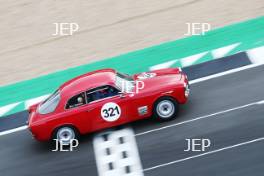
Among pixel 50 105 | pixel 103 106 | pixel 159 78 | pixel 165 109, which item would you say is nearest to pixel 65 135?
pixel 50 105

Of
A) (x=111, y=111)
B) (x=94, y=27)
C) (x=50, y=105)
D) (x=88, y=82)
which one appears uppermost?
(x=94, y=27)

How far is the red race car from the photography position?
1477 centimetres

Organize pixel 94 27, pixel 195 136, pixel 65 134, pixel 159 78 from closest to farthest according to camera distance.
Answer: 1. pixel 195 136
2. pixel 65 134
3. pixel 159 78
4. pixel 94 27

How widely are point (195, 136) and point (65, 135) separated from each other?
3288mm

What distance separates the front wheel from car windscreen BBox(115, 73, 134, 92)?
0.80 meters

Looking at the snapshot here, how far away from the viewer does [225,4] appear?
20.4 m

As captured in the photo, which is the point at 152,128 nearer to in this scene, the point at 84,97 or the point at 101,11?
the point at 84,97

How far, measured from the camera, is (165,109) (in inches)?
591

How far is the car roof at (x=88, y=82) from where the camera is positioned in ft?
48.8

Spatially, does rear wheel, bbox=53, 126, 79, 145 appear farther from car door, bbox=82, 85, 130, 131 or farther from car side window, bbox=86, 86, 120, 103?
car side window, bbox=86, 86, 120, 103

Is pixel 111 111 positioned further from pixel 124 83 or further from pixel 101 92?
pixel 124 83

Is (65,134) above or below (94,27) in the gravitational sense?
below

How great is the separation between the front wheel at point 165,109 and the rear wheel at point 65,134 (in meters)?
2.09

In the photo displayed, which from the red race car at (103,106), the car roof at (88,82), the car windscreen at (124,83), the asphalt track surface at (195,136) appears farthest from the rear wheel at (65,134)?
the car windscreen at (124,83)
